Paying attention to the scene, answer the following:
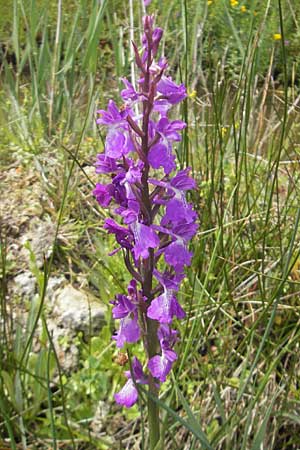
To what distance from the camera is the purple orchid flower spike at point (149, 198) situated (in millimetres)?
795

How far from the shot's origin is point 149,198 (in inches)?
32.5

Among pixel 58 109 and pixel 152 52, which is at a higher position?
pixel 152 52

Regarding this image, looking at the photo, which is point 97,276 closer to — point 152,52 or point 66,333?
point 66,333

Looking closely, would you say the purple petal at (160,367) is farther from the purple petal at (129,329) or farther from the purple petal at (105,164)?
the purple petal at (105,164)

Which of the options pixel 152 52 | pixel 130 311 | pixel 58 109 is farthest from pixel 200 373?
pixel 58 109

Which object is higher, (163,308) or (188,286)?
(163,308)

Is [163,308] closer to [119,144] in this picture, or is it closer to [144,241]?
[144,241]

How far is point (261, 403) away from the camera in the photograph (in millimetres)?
1289

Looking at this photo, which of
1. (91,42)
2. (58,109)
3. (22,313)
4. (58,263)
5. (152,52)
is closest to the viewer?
(152,52)

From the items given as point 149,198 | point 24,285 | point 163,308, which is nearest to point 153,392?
point 163,308

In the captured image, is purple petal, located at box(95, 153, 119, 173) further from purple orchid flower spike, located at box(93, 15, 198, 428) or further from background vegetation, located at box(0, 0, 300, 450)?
background vegetation, located at box(0, 0, 300, 450)

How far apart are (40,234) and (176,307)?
983mm

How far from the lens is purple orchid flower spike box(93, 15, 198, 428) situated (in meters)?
0.80

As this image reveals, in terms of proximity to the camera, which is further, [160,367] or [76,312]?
[76,312]
